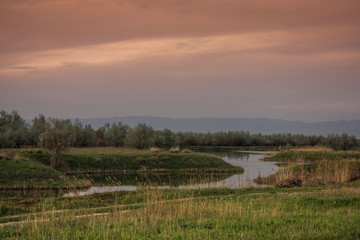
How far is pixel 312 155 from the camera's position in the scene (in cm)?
5312

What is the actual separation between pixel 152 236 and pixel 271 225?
3.60 metres

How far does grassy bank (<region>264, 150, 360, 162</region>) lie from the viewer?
157 ft

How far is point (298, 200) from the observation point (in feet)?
53.6

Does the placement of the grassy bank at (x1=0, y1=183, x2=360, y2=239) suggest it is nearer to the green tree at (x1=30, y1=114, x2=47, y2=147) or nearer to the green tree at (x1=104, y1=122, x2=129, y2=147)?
the green tree at (x1=30, y1=114, x2=47, y2=147)

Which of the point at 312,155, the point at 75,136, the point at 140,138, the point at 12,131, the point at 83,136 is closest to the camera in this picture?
the point at 312,155

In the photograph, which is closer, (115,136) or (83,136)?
(83,136)

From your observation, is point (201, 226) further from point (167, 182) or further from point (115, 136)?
point (115, 136)

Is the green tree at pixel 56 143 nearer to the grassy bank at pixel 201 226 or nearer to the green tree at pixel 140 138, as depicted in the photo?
the green tree at pixel 140 138

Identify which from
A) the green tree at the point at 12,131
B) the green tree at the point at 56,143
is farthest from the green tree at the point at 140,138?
the green tree at the point at 56,143

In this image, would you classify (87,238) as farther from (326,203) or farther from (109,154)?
(109,154)

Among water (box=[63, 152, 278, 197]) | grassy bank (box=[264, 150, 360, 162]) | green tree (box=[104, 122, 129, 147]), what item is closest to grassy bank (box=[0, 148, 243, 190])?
water (box=[63, 152, 278, 197])

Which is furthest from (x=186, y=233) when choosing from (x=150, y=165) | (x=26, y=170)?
(x=150, y=165)

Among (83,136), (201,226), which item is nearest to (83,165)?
(83,136)

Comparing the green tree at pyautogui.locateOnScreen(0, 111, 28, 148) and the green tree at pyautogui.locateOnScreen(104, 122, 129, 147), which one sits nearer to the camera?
the green tree at pyautogui.locateOnScreen(0, 111, 28, 148)
